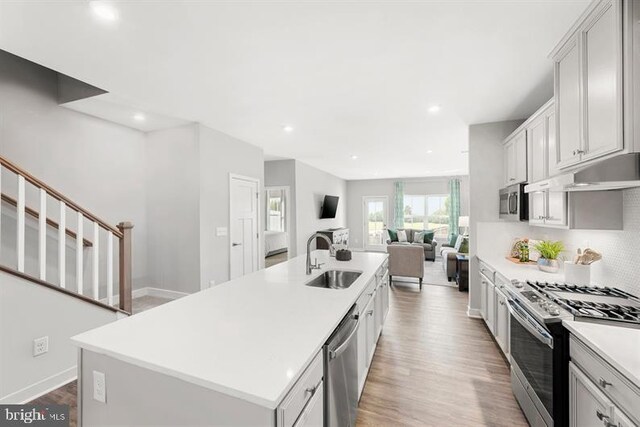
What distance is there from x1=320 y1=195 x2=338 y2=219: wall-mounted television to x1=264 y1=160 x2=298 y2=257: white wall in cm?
164

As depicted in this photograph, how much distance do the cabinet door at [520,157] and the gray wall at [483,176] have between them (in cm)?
41

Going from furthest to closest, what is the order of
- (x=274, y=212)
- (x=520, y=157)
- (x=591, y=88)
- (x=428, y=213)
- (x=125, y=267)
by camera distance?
1. (x=428, y=213)
2. (x=274, y=212)
3. (x=520, y=157)
4. (x=125, y=267)
5. (x=591, y=88)

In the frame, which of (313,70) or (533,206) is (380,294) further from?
(313,70)

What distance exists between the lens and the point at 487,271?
3.06m

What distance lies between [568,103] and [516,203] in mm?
1387

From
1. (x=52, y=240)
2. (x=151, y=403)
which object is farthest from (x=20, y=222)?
A: (x=151, y=403)

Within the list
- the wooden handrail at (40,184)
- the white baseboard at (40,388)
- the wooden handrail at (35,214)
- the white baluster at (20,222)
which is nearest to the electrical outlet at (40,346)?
the white baseboard at (40,388)

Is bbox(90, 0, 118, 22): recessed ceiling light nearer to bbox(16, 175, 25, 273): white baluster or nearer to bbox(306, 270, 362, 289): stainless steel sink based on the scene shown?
bbox(16, 175, 25, 273): white baluster

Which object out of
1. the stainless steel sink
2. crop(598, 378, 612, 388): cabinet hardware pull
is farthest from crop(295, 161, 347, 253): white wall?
crop(598, 378, 612, 388): cabinet hardware pull

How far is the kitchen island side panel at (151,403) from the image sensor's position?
2.86 feet

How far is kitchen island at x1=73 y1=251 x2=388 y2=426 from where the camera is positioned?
874mm

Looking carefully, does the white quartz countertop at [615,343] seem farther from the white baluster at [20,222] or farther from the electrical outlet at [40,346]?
the white baluster at [20,222]

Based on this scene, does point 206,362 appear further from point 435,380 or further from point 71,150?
point 71,150

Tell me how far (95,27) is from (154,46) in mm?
340
